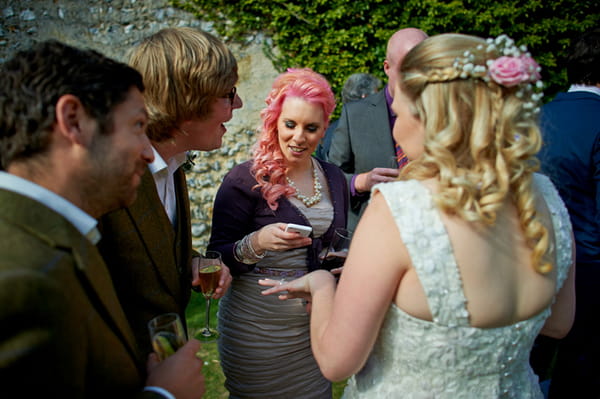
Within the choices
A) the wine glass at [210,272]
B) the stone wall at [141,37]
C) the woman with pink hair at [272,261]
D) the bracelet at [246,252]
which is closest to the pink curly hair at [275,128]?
the woman with pink hair at [272,261]

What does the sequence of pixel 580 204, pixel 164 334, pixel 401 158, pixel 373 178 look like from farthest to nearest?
pixel 401 158
pixel 373 178
pixel 580 204
pixel 164 334

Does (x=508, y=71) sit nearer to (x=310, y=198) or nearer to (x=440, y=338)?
(x=440, y=338)

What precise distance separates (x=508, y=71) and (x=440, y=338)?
35.1 inches

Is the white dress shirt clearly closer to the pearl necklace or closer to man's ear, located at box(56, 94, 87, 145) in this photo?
the pearl necklace

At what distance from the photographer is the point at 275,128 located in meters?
3.09

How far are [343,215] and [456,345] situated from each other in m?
1.60

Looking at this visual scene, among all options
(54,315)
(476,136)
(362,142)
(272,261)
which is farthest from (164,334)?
(362,142)

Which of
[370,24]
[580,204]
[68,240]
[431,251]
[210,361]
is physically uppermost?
[68,240]

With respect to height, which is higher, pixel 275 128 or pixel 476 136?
pixel 476 136

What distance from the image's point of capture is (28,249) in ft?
3.35

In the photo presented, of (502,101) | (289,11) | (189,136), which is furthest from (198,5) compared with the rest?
(502,101)

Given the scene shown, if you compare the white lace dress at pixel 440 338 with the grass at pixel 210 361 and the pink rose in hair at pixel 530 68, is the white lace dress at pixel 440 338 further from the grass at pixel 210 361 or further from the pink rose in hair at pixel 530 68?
the grass at pixel 210 361

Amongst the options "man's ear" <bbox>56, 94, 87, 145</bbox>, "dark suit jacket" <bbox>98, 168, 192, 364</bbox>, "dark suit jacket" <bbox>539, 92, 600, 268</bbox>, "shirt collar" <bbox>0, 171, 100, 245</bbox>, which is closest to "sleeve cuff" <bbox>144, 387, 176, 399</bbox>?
"shirt collar" <bbox>0, 171, 100, 245</bbox>

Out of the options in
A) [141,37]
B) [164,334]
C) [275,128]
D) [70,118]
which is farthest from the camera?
[141,37]
